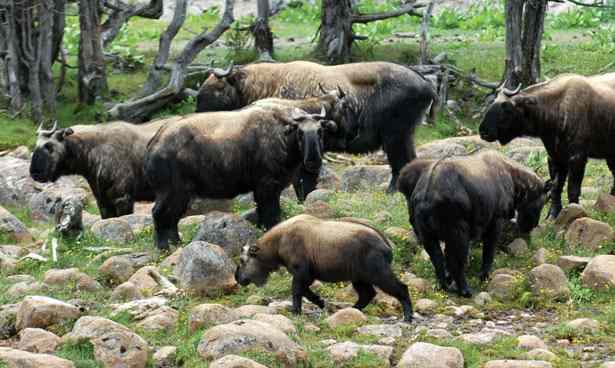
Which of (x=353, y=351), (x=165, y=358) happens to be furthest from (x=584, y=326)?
(x=165, y=358)

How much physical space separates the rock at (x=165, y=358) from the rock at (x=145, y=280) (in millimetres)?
1836

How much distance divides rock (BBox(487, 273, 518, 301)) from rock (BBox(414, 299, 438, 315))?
77 cm

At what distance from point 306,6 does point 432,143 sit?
46.9 feet

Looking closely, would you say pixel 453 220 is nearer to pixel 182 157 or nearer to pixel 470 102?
pixel 182 157

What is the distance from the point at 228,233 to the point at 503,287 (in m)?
2.95

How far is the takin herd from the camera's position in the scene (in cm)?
1153

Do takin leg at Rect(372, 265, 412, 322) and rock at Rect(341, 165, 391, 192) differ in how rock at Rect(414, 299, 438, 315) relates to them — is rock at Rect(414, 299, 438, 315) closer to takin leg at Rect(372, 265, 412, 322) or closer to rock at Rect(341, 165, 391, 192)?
takin leg at Rect(372, 265, 412, 322)

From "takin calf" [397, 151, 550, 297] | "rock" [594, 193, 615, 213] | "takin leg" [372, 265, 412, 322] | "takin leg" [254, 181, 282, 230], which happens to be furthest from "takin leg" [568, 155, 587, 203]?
"takin leg" [372, 265, 412, 322]

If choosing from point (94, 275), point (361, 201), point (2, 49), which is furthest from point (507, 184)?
point (2, 49)

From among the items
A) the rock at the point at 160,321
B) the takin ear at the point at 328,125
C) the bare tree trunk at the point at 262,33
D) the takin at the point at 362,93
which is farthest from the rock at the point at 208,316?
the bare tree trunk at the point at 262,33

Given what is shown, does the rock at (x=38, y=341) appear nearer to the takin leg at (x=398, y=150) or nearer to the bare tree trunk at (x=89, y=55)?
the takin leg at (x=398, y=150)

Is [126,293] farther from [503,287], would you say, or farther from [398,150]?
[398,150]

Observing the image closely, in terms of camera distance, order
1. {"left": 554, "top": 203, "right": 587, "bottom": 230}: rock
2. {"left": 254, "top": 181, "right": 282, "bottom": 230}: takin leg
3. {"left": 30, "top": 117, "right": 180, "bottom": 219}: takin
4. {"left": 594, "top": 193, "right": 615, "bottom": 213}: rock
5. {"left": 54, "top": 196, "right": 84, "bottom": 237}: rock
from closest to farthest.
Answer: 1. {"left": 254, "top": 181, "right": 282, "bottom": 230}: takin leg
2. {"left": 554, "top": 203, "right": 587, "bottom": 230}: rock
3. {"left": 54, "top": 196, "right": 84, "bottom": 237}: rock
4. {"left": 594, "top": 193, "right": 615, "bottom": 213}: rock
5. {"left": 30, "top": 117, "right": 180, "bottom": 219}: takin

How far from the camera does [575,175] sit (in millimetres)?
14359
